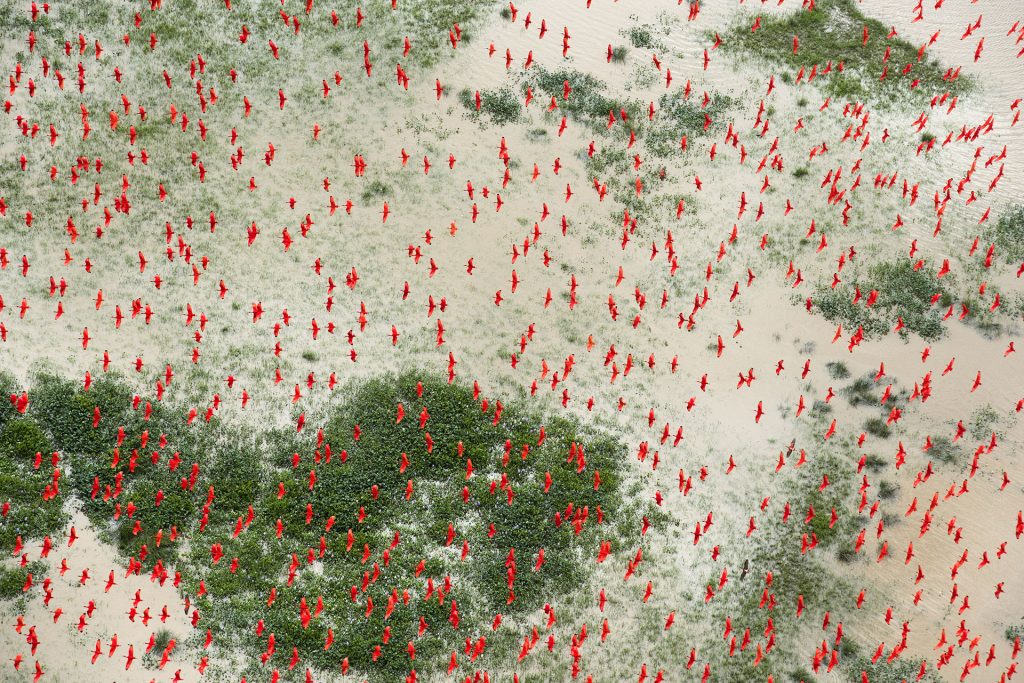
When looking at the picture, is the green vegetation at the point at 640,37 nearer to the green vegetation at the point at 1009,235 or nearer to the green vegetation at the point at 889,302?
the green vegetation at the point at 889,302

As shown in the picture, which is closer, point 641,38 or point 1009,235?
point 1009,235

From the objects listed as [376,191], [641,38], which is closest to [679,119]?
[641,38]

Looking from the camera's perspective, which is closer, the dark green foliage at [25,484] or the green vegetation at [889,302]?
the dark green foliage at [25,484]

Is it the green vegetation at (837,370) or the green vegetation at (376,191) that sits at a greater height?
the green vegetation at (376,191)

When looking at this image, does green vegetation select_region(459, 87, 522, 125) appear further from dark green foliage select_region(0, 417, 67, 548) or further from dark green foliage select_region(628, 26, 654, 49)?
dark green foliage select_region(0, 417, 67, 548)

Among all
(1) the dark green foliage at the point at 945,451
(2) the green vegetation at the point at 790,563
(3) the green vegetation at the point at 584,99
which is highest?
(3) the green vegetation at the point at 584,99

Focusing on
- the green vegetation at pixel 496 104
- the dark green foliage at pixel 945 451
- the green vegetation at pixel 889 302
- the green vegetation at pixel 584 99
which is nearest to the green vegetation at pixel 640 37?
the green vegetation at pixel 584 99

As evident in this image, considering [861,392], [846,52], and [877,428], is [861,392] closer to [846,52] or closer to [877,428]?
[877,428]

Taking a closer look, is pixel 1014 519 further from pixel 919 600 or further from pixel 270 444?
pixel 270 444
